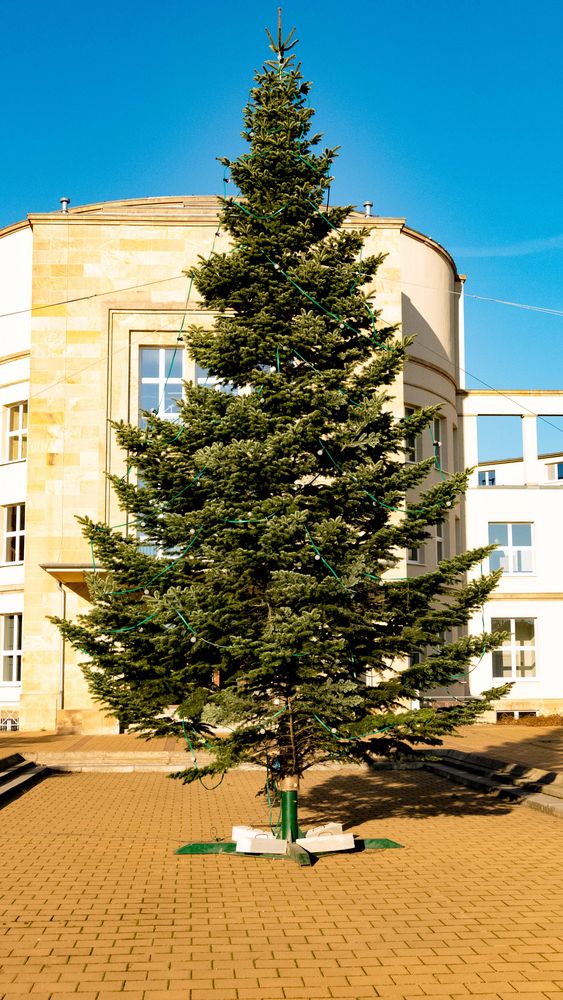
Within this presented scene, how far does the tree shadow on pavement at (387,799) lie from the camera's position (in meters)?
13.5

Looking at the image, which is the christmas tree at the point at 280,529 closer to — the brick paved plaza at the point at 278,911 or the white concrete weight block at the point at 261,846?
the white concrete weight block at the point at 261,846

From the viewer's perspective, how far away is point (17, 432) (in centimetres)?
2948

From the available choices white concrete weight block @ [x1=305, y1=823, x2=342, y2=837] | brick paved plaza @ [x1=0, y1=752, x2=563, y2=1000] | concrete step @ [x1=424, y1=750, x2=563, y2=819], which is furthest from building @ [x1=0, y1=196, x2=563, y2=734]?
white concrete weight block @ [x1=305, y1=823, x2=342, y2=837]

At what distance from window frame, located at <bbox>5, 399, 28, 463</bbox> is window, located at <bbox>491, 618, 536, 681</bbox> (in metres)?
16.0

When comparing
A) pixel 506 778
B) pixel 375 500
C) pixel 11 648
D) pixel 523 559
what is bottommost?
pixel 506 778

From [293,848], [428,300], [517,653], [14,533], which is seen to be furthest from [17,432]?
[293,848]

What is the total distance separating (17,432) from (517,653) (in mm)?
17482

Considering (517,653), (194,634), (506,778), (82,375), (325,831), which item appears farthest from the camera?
(517,653)

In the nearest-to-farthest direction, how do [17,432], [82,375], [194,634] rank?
[194,634], [82,375], [17,432]

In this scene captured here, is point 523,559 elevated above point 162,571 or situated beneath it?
elevated above

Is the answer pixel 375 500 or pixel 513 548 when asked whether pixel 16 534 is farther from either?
pixel 375 500

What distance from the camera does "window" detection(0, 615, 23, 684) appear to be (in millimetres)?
28328

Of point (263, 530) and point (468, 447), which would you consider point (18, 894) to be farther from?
point (468, 447)

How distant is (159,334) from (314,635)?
678 inches
